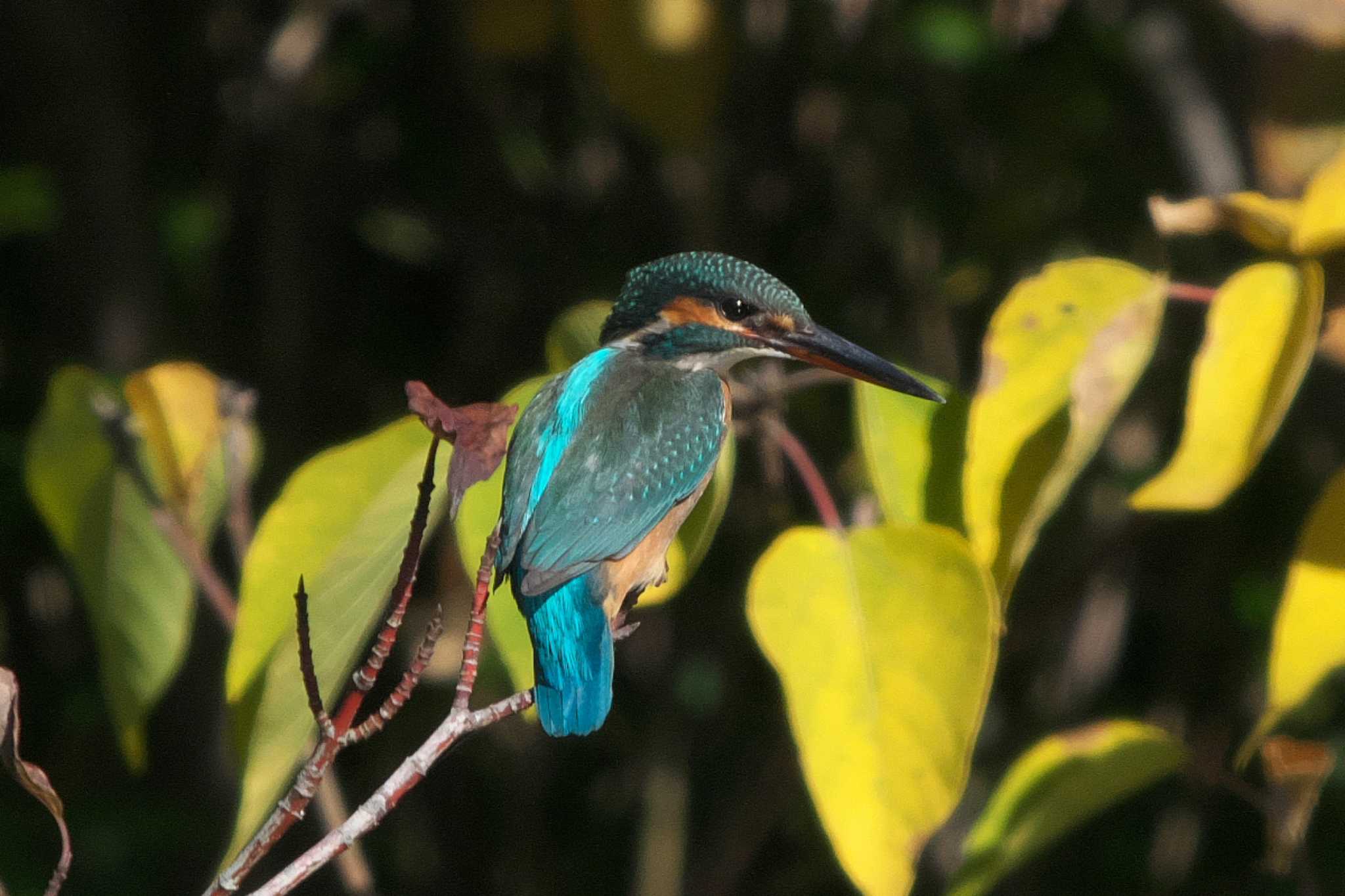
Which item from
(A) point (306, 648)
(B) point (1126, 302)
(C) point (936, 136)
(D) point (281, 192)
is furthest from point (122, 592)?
(C) point (936, 136)

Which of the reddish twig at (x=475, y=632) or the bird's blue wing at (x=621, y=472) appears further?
the bird's blue wing at (x=621, y=472)

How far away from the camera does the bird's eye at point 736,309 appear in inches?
72.6

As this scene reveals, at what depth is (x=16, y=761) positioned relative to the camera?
111cm

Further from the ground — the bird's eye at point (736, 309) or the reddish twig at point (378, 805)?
the bird's eye at point (736, 309)

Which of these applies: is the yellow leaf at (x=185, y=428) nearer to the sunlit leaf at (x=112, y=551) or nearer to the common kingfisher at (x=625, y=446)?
the sunlit leaf at (x=112, y=551)

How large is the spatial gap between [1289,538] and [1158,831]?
0.72 m

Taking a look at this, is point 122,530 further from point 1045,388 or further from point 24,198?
point 24,198

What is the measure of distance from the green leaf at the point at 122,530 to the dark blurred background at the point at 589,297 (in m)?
1.21

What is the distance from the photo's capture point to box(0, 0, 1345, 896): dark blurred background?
3014mm

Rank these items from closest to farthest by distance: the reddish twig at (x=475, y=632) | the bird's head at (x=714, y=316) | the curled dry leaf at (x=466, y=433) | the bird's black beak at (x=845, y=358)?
the curled dry leaf at (x=466, y=433), the reddish twig at (x=475, y=632), the bird's black beak at (x=845, y=358), the bird's head at (x=714, y=316)

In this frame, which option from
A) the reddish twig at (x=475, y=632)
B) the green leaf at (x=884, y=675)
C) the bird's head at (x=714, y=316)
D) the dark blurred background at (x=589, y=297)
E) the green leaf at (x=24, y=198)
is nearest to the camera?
the reddish twig at (x=475, y=632)

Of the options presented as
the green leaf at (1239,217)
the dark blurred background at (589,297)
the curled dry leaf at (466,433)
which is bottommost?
the dark blurred background at (589,297)

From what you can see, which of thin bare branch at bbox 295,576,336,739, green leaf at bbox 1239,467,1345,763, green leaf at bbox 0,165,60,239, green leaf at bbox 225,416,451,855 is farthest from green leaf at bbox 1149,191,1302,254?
green leaf at bbox 0,165,60,239

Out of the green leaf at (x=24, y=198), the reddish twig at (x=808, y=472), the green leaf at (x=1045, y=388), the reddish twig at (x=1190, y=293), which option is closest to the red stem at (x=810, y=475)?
the reddish twig at (x=808, y=472)
